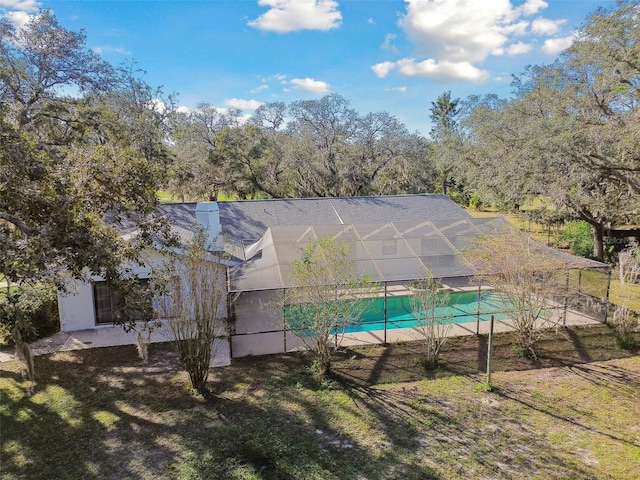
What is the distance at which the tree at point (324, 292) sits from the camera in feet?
31.5

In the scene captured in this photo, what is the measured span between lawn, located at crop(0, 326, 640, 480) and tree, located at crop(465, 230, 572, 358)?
0.88 meters

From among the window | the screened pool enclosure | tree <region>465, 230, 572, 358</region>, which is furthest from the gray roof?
tree <region>465, 230, 572, 358</region>

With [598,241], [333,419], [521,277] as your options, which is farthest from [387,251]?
[598,241]

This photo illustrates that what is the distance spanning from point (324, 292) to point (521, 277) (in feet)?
17.1

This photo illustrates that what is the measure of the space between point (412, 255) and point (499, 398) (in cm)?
522

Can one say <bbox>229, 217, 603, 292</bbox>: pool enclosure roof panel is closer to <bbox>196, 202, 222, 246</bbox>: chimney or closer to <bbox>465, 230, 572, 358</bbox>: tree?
<bbox>465, 230, 572, 358</bbox>: tree

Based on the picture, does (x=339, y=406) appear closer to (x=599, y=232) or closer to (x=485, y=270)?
(x=485, y=270)

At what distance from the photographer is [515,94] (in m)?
20.2

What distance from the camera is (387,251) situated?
1314cm

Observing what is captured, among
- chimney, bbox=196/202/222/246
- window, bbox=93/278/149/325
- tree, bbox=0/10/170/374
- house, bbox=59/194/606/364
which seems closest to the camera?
tree, bbox=0/10/170/374

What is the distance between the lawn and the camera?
6.55m

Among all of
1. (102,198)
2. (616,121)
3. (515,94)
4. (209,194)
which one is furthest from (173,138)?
(616,121)

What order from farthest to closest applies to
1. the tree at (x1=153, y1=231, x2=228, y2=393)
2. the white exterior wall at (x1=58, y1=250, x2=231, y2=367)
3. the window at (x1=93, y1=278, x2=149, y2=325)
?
the window at (x1=93, y1=278, x2=149, y2=325) < the white exterior wall at (x1=58, y1=250, x2=231, y2=367) < the tree at (x1=153, y1=231, x2=228, y2=393)

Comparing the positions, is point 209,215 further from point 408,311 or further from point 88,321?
point 408,311
